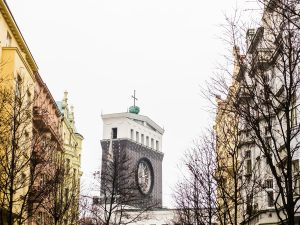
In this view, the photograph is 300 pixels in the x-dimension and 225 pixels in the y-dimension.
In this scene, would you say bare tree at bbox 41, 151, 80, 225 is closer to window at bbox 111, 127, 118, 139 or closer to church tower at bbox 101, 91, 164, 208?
church tower at bbox 101, 91, 164, 208

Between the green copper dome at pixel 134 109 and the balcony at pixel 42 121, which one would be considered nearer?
the balcony at pixel 42 121

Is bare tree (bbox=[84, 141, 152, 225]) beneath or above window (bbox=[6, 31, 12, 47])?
beneath

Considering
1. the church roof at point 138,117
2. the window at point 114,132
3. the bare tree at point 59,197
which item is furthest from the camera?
the church roof at point 138,117

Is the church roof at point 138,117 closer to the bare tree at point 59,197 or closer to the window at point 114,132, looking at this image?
the window at point 114,132

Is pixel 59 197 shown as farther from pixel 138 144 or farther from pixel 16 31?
pixel 138 144

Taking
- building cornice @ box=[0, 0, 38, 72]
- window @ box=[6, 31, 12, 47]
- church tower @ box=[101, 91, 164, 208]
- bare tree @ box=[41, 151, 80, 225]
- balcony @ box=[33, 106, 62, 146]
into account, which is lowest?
bare tree @ box=[41, 151, 80, 225]

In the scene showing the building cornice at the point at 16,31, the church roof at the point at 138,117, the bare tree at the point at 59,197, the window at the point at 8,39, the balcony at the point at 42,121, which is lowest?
the bare tree at the point at 59,197

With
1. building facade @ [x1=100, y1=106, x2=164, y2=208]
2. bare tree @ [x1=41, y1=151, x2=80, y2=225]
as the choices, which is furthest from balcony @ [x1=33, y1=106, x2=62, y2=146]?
building facade @ [x1=100, y1=106, x2=164, y2=208]

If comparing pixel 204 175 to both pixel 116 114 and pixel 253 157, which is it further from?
pixel 116 114

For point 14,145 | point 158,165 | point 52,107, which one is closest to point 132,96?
point 158,165

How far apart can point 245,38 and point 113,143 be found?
108773 millimetres

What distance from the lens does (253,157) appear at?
133ft

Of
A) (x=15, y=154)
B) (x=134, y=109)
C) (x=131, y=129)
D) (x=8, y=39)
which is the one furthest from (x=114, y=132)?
(x=15, y=154)

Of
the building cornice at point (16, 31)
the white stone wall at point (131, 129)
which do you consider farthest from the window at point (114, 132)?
the building cornice at point (16, 31)
